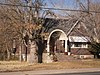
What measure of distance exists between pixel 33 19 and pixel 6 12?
3.62 metres

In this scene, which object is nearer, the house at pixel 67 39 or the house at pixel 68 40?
the house at pixel 67 39

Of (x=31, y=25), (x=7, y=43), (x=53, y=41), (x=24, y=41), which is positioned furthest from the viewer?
(x=53, y=41)

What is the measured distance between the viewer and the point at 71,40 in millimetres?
56750

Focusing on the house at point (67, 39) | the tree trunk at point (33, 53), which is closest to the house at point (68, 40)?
the house at point (67, 39)

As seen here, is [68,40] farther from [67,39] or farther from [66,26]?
[66,26]

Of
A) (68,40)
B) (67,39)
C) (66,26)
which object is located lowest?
(68,40)

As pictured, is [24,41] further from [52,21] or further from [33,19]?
[52,21]

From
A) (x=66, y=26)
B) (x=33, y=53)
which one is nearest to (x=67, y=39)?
(x=66, y=26)

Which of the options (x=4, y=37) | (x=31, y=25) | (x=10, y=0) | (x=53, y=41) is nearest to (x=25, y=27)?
(x=31, y=25)

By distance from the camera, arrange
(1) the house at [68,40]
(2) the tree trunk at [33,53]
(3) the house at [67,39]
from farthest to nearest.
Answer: (1) the house at [68,40] < (3) the house at [67,39] < (2) the tree trunk at [33,53]

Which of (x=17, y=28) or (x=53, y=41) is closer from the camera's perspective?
(x=17, y=28)

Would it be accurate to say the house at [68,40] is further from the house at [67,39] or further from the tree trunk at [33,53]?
the tree trunk at [33,53]

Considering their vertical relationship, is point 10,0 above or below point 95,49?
above

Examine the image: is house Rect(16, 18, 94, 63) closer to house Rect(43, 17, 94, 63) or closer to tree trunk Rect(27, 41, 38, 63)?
house Rect(43, 17, 94, 63)
